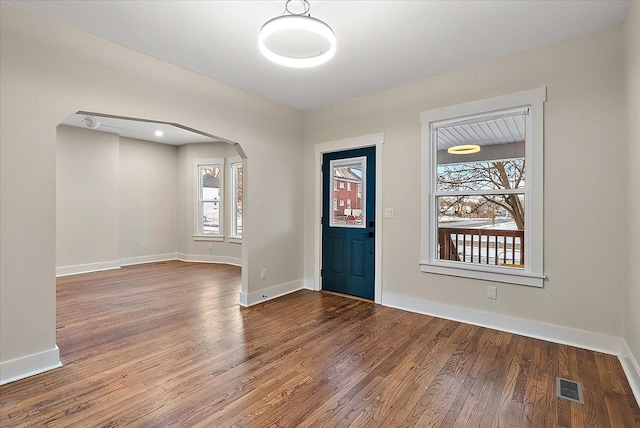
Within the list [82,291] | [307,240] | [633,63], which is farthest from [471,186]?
[82,291]

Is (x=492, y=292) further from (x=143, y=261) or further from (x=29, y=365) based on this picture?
(x=143, y=261)

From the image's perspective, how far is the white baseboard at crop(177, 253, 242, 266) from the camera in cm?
703

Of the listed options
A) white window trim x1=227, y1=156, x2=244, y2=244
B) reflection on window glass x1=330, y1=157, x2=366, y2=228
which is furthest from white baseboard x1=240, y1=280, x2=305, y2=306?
white window trim x1=227, y1=156, x2=244, y2=244

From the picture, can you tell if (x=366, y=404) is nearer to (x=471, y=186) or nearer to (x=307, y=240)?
(x=471, y=186)

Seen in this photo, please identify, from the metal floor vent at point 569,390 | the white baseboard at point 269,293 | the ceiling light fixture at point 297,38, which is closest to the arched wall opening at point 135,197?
the white baseboard at point 269,293

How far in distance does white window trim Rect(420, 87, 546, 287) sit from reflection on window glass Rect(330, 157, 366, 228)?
934mm

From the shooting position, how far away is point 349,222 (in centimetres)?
446

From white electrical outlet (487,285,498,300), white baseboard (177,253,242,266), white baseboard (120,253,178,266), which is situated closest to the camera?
white electrical outlet (487,285,498,300)

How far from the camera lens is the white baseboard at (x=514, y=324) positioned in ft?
8.77

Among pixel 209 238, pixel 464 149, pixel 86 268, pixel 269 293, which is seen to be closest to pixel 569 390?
pixel 464 149

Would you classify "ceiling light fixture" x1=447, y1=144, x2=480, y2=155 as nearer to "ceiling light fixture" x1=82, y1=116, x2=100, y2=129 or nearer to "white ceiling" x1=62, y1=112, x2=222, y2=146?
"white ceiling" x1=62, y1=112, x2=222, y2=146

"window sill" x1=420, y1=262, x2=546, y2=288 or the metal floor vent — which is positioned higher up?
"window sill" x1=420, y1=262, x2=546, y2=288

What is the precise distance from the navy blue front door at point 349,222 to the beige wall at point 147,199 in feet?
15.3

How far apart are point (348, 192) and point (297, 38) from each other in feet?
7.29
